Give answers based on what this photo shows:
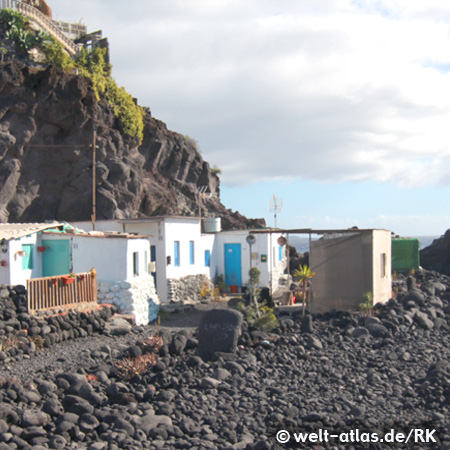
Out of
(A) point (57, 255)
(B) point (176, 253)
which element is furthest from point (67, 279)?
(B) point (176, 253)

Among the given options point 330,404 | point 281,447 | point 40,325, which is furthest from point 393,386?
point 40,325

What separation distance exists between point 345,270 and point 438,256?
24.3 meters

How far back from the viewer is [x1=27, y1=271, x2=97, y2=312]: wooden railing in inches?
624

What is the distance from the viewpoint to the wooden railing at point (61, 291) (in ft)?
52.0

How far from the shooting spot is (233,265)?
28.0 meters

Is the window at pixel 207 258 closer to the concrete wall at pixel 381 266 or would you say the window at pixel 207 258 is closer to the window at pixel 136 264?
the window at pixel 136 264

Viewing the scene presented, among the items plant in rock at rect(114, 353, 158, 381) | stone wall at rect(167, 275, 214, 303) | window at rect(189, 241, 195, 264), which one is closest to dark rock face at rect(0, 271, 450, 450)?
plant in rock at rect(114, 353, 158, 381)

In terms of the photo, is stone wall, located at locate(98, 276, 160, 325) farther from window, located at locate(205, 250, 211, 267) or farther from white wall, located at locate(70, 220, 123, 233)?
window, located at locate(205, 250, 211, 267)

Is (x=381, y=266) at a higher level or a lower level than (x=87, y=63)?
lower

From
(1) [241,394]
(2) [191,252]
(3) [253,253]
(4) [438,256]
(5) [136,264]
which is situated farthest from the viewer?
(4) [438,256]

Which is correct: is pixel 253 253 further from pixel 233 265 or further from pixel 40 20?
pixel 40 20

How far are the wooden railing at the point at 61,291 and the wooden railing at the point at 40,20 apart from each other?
28571 mm

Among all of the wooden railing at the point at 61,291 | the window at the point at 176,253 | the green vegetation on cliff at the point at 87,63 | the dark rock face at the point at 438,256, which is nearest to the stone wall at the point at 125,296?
the wooden railing at the point at 61,291

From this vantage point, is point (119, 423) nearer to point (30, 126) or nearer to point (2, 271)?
point (2, 271)
